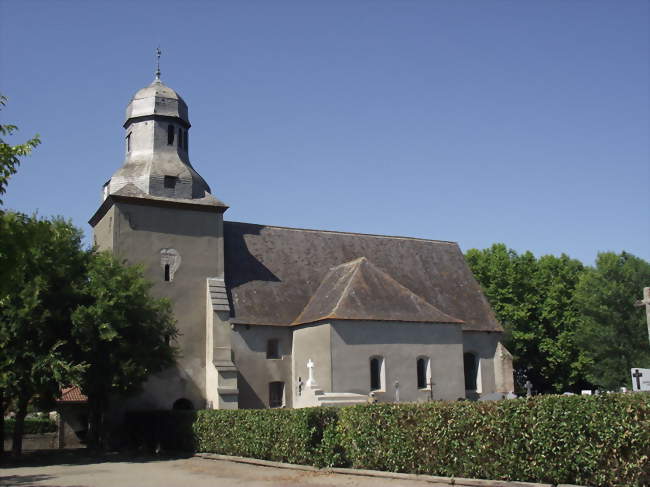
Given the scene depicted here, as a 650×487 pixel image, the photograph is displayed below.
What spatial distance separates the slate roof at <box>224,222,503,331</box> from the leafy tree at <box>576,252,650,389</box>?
1407cm

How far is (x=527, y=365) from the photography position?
2149 inches

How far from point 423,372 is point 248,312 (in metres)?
9.06

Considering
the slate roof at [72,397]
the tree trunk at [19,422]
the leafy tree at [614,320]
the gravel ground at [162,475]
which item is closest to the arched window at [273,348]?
the gravel ground at [162,475]

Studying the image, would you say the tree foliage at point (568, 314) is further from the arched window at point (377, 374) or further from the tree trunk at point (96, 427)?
the tree trunk at point (96, 427)

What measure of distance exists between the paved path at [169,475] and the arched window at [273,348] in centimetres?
1028

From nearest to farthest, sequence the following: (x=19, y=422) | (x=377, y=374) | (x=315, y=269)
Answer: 1. (x=19, y=422)
2. (x=377, y=374)
3. (x=315, y=269)

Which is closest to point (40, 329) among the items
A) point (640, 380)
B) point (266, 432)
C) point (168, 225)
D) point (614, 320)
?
point (266, 432)

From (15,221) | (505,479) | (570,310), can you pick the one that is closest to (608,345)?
(570,310)

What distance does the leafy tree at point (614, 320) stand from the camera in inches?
1901

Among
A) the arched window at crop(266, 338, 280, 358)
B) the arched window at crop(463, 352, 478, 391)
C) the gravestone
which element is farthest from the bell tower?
the gravestone

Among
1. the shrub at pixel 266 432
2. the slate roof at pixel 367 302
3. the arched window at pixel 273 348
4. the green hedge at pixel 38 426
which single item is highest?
the slate roof at pixel 367 302

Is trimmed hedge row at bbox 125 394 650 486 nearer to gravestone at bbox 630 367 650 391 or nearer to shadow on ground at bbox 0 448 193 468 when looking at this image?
shadow on ground at bbox 0 448 193 468

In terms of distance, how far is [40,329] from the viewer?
944 inches

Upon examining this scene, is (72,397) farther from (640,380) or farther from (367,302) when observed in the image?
(640,380)
